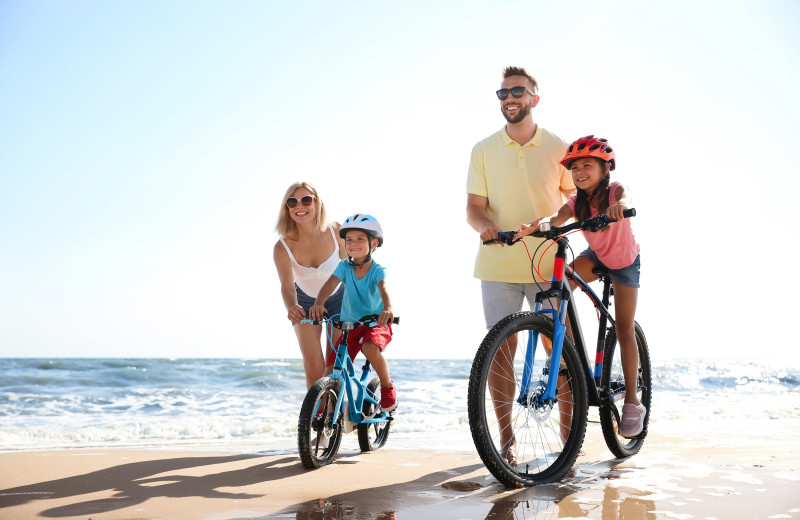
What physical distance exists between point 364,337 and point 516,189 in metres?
1.33

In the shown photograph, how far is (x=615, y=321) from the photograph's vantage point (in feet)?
12.9

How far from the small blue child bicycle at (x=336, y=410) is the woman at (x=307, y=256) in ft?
1.50

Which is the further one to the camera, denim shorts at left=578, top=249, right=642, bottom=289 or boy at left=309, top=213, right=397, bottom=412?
boy at left=309, top=213, right=397, bottom=412

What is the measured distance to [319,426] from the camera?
386 cm

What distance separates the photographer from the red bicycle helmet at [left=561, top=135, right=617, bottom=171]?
358cm

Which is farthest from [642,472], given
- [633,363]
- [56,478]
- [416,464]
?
[56,478]

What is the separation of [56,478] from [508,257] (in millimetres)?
2854

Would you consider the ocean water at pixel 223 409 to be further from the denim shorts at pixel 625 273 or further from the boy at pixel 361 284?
the denim shorts at pixel 625 273

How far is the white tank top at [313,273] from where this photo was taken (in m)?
4.68

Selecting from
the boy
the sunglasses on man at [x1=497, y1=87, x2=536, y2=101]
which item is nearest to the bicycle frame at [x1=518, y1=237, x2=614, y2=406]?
the sunglasses on man at [x1=497, y1=87, x2=536, y2=101]

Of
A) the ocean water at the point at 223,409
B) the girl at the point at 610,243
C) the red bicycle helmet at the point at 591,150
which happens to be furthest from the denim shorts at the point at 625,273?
the ocean water at the point at 223,409

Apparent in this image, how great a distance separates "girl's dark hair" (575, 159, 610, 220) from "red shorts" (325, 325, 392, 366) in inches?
55.7

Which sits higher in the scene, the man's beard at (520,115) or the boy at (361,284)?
the man's beard at (520,115)

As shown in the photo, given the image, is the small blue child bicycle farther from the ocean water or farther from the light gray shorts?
the ocean water
